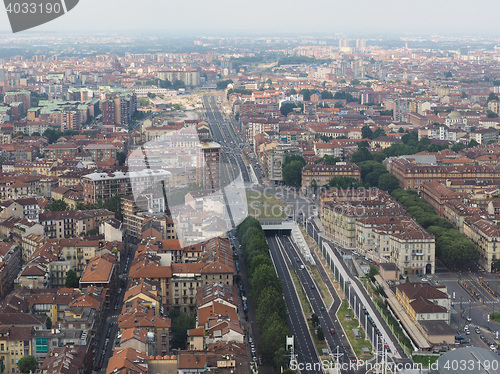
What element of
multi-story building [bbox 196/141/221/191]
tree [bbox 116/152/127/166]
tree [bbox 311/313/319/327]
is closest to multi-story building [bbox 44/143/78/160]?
tree [bbox 116/152/127/166]

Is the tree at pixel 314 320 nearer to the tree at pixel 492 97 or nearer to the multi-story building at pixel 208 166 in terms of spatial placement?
the multi-story building at pixel 208 166

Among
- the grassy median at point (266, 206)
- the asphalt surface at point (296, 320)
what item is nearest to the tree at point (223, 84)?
the grassy median at point (266, 206)

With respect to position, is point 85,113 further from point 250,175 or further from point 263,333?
point 263,333

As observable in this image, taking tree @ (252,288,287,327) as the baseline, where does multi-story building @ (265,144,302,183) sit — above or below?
below

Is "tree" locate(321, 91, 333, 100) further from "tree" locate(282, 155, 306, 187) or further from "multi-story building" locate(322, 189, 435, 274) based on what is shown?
"multi-story building" locate(322, 189, 435, 274)

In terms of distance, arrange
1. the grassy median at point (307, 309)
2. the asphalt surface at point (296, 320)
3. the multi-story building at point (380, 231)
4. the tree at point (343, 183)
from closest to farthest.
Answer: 1. the asphalt surface at point (296, 320)
2. the grassy median at point (307, 309)
3. the multi-story building at point (380, 231)
4. the tree at point (343, 183)

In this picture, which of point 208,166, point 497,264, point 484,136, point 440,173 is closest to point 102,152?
point 208,166

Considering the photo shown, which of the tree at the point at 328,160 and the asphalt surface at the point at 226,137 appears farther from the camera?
the asphalt surface at the point at 226,137
